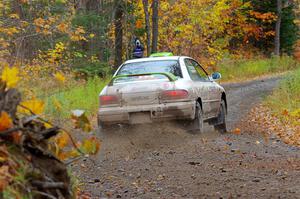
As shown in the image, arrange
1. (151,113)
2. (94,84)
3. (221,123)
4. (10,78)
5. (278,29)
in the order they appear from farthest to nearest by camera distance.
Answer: (278,29) → (94,84) → (221,123) → (151,113) → (10,78)

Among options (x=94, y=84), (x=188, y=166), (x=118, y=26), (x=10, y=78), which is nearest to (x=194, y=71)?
(x=188, y=166)

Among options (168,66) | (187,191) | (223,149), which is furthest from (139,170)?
(168,66)

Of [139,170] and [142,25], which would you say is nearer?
[139,170]

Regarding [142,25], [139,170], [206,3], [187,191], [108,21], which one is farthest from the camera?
[206,3]

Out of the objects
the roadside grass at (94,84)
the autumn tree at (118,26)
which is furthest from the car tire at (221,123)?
the autumn tree at (118,26)

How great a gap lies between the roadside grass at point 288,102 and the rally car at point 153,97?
12.0 ft

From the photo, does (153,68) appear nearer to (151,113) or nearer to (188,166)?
(151,113)

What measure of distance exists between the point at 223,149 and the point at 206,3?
71.4 ft

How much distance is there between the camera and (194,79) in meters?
11.3

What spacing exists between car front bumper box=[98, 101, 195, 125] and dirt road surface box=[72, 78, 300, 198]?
29 cm

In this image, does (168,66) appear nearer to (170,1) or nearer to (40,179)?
Answer: (40,179)

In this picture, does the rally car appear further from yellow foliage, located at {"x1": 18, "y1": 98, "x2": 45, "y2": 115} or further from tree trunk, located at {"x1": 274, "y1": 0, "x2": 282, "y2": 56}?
Answer: tree trunk, located at {"x1": 274, "y1": 0, "x2": 282, "y2": 56}

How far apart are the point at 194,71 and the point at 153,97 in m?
1.83

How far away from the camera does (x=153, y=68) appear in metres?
11.1
